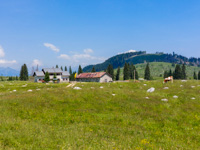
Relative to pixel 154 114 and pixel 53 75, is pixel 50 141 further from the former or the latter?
pixel 53 75

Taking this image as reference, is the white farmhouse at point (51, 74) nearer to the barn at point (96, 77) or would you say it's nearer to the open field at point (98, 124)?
the barn at point (96, 77)

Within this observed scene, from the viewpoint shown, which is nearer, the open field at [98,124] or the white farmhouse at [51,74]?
the open field at [98,124]

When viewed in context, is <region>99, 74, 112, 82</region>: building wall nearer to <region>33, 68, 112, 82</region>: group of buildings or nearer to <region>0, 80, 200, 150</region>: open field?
<region>33, 68, 112, 82</region>: group of buildings

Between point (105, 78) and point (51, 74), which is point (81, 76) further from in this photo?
point (51, 74)

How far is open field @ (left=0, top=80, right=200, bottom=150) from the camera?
915cm

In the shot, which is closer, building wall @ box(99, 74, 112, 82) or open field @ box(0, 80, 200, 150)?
open field @ box(0, 80, 200, 150)


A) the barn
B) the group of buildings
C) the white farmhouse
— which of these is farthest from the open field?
the white farmhouse

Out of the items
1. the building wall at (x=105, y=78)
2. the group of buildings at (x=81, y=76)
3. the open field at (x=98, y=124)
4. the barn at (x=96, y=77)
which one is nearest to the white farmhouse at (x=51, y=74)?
the group of buildings at (x=81, y=76)

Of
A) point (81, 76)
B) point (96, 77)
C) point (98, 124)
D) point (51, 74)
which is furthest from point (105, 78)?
point (98, 124)

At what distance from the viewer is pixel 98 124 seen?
535 inches

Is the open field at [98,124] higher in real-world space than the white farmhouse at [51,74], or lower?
lower

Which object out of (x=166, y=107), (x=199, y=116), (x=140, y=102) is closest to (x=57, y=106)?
(x=140, y=102)

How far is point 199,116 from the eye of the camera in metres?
16.5

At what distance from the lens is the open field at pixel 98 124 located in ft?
30.0
